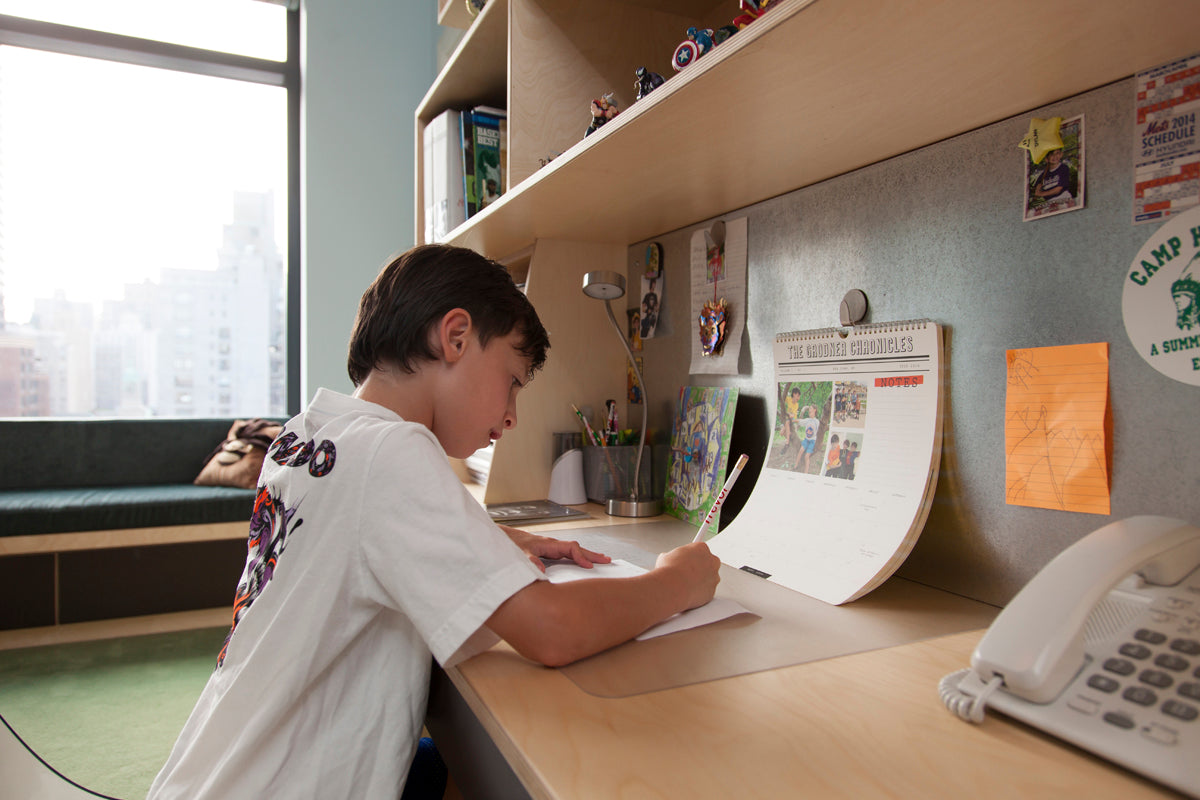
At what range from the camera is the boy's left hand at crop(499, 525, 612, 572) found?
847 mm

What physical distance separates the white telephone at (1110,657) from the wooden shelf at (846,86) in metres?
0.37

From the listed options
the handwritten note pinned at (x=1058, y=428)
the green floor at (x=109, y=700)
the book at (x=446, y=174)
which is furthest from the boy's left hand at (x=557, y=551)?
the green floor at (x=109, y=700)

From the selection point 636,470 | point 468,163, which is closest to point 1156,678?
point 636,470

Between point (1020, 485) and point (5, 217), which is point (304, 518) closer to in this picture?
point (1020, 485)

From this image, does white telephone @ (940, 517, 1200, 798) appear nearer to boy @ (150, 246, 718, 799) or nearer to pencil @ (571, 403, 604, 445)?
boy @ (150, 246, 718, 799)

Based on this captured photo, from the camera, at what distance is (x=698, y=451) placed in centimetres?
117

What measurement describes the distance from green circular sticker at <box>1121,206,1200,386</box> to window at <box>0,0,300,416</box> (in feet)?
10.5

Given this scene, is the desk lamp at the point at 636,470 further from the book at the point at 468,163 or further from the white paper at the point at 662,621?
the book at the point at 468,163

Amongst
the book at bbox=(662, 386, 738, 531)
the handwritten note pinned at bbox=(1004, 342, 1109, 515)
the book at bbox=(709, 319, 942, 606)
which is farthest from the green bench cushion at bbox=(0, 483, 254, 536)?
the handwritten note pinned at bbox=(1004, 342, 1109, 515)

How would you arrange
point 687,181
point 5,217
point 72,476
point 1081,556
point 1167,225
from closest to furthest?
1. point 1081,556
2. point 1167,225
3. point 687,181
4. point 72,476
5. point 5,217

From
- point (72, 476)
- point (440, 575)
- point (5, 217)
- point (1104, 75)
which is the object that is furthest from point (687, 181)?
point (5, 217)

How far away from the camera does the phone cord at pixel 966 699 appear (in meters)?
0.46

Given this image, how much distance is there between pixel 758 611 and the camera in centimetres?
71

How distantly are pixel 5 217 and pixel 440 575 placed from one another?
11.1ft
